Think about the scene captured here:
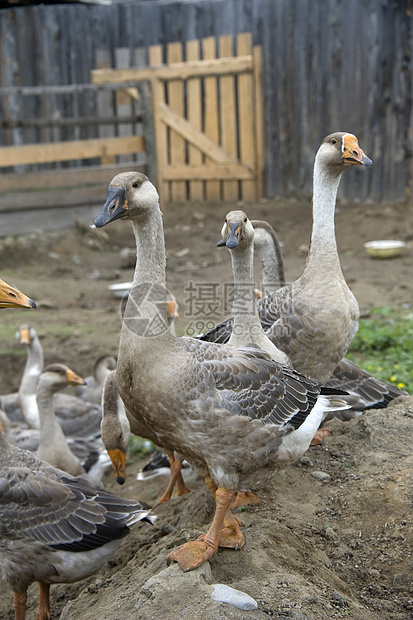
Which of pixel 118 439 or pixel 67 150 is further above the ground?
pixel 67 150

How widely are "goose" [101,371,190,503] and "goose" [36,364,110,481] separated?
0.73 m

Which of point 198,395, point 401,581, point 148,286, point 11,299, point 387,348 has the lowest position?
point 387,348

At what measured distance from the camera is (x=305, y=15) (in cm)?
1290

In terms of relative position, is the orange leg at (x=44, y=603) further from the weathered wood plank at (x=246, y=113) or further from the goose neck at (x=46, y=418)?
the weathered wood plank at (x=246, y=113)

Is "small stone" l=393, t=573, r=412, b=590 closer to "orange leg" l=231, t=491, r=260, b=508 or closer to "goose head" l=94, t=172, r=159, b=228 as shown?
"orange leg" l=231, t=491, r=260, b=508

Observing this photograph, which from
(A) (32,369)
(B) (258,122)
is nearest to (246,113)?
(B) (258,122)

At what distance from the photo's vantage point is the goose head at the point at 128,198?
11.0 ft

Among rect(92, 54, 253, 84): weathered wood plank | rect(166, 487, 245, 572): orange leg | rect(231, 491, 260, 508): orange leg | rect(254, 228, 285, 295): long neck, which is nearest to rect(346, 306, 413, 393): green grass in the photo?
rect(254, 228, 285, 295): long neck

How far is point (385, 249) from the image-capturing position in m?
10.7

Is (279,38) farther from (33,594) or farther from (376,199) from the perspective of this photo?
(33,594)

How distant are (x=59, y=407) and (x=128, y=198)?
→ 4194 mm

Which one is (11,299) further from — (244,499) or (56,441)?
(56,441)

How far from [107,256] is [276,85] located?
16.7 feet

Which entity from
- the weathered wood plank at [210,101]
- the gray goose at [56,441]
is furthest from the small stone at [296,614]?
the weathered wood plank at [210,101]
